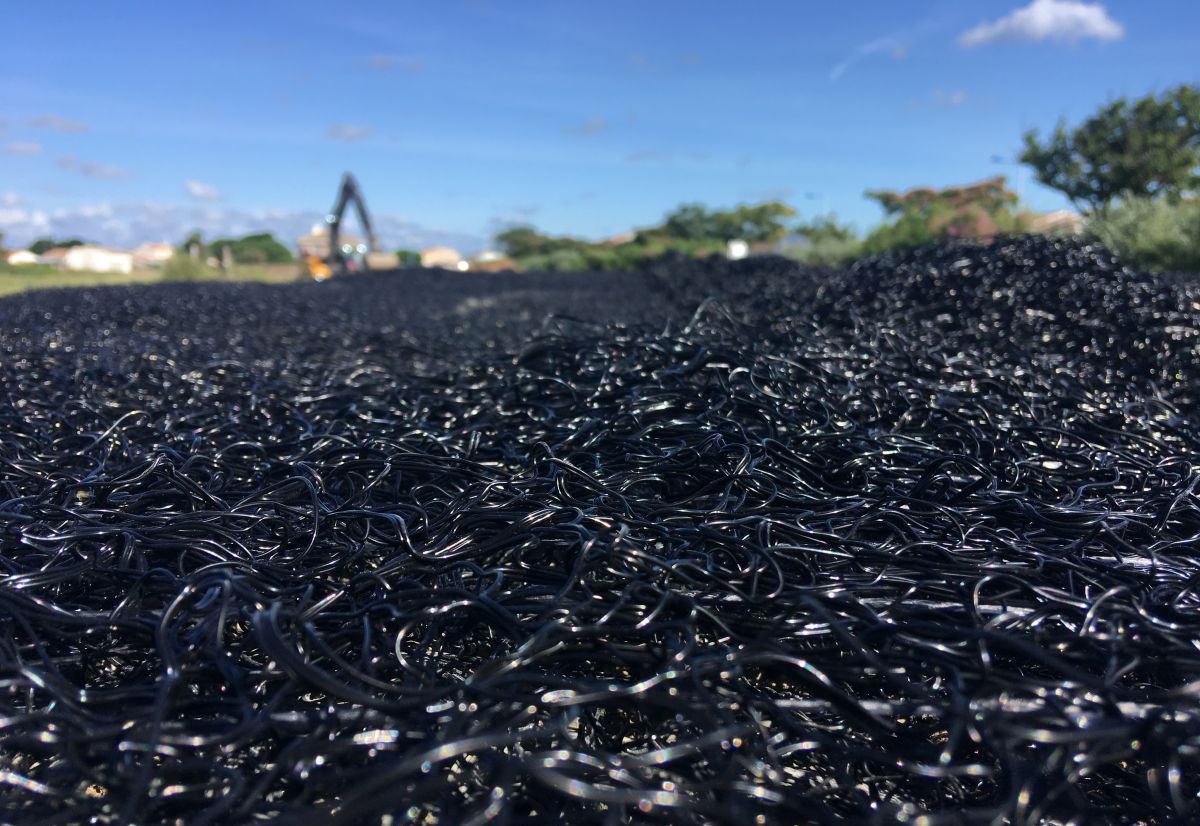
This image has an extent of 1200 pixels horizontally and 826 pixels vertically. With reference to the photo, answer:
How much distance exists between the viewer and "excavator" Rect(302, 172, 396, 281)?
878 inches

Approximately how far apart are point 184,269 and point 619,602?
2468 cm

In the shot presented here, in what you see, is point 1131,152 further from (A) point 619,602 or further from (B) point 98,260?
(B) point 98,260

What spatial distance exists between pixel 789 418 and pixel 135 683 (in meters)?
2.46

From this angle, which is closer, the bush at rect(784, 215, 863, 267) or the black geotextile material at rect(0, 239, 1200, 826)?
the black geotextile material at rect(0, 239, 1200, 826)

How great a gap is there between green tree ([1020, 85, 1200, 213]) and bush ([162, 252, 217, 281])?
2369 centimetres

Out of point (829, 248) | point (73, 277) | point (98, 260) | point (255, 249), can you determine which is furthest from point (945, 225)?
point (255, 249)

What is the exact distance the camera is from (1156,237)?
10.4 metres

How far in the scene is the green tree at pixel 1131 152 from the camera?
17.1 metres

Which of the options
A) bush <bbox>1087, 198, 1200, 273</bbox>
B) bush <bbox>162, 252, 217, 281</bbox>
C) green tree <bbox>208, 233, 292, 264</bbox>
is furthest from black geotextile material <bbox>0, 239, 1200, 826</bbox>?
green tree <bbox>208, 233, 292, 264</bbox>

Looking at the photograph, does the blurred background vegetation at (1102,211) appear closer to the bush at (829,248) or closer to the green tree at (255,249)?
the bush at (829,248)

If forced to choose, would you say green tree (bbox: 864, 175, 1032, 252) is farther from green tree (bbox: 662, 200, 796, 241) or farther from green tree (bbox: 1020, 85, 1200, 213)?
green tree (bbox: 662, 200, 796, 241)

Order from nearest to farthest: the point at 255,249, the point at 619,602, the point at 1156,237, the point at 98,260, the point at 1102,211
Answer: the point at 619,602
the point at 1156,237
the point at 1102,211
the point at 98,260
the point at 255,249

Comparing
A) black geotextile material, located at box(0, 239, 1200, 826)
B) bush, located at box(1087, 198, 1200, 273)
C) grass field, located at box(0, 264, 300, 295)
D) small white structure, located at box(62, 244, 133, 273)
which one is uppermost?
small white structure, located at box(62, 244, 133, 273)

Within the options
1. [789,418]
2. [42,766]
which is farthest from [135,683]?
[789,418]
